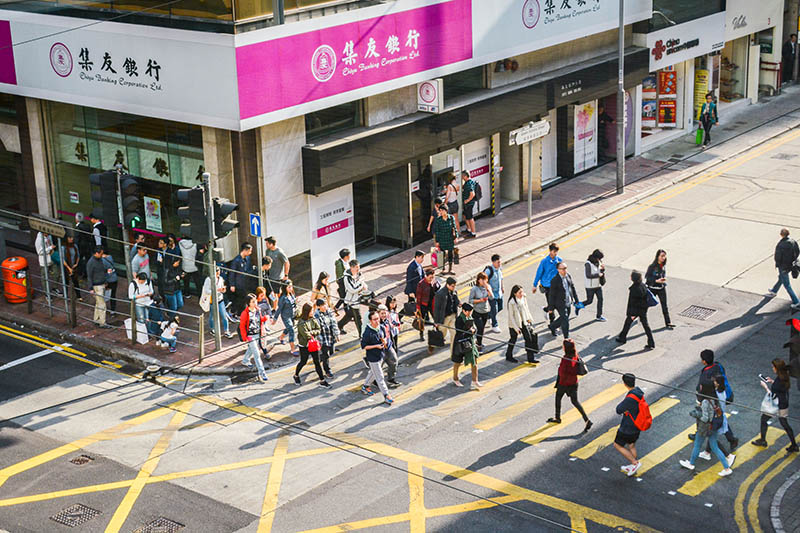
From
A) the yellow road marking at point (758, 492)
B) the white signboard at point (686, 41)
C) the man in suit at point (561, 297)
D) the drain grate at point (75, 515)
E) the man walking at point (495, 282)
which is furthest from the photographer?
the white signboard at point (686, 41)

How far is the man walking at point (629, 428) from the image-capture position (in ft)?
53.0

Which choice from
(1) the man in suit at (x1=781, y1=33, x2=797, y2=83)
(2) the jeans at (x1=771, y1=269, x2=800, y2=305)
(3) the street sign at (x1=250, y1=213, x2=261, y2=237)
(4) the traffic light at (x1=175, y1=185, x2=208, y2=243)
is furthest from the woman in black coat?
(1) the man in suit at (x1=781, y1=33, x2=797, y2=83)

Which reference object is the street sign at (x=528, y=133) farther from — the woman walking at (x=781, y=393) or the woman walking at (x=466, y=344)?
the woman walking at (x=781, y=393)

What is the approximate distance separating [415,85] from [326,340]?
8744mm

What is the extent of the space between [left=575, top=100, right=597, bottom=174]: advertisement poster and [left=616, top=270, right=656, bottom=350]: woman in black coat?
41.5 ft

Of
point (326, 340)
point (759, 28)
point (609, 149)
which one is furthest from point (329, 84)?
point (759, 28)

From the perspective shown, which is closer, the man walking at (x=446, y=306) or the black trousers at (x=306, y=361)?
the black trousers at (x=306, y=361)

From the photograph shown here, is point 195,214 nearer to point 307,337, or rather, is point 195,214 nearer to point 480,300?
point 307,337

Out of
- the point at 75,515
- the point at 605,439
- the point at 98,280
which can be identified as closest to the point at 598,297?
the point at 605,439

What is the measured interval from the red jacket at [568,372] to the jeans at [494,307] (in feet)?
13.9

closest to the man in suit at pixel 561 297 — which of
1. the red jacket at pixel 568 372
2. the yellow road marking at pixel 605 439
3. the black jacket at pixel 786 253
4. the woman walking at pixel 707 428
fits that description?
the yellow road marking at pixel 605 439

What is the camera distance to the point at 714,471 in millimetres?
16547

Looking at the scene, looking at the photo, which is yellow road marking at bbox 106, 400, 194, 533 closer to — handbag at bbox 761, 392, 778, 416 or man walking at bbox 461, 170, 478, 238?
handbag at bbox 761, 392, 778, 416

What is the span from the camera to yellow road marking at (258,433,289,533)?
610 inches
